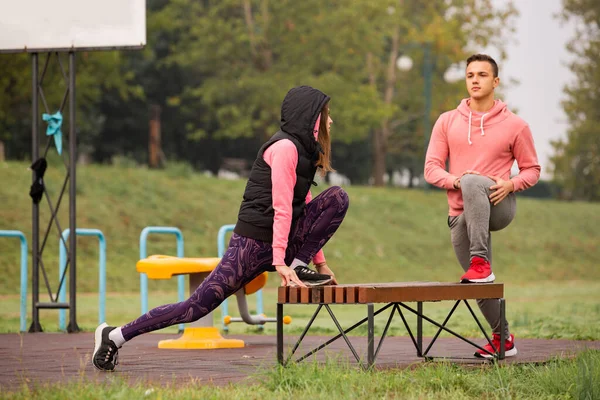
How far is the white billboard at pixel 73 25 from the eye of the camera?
1145cm

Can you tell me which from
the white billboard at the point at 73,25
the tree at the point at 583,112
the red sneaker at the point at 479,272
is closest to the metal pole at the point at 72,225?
the white billboard at the point at 73,25

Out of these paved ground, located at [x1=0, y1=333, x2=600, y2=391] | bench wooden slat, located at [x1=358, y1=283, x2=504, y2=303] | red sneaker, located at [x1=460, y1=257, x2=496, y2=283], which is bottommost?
paved ground, located at [x1=0, y1=333, x2=600, y2=391]

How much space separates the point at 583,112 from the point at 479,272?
143 ft

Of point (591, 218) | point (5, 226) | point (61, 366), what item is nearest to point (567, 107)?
point (591, 218)

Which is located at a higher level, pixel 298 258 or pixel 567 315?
pixel 298 258

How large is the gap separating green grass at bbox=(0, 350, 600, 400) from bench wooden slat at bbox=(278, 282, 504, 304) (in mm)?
384

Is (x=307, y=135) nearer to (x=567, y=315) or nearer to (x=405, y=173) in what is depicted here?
(x=567, y=315)

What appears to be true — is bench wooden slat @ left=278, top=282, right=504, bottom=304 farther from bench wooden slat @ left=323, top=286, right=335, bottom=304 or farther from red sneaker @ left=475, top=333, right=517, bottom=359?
red sneaker @ left=475, top=333, right=517, bottom=359

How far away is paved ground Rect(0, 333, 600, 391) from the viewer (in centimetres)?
642

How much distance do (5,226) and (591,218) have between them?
24.4 meters

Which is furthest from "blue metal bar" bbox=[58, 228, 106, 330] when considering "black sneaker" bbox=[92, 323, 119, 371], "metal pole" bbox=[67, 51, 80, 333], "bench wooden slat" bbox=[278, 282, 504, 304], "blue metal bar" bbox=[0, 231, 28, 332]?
"bench wooden slat" bbox=[278, 282, 504, 304]

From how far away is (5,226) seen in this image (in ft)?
73.8

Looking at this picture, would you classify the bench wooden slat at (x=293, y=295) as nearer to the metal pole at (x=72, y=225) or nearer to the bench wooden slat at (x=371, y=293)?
the bench wooden slat at (x=371, y=293)

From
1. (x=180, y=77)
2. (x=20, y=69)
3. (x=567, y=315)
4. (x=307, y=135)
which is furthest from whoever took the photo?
(x=180, y=77)
